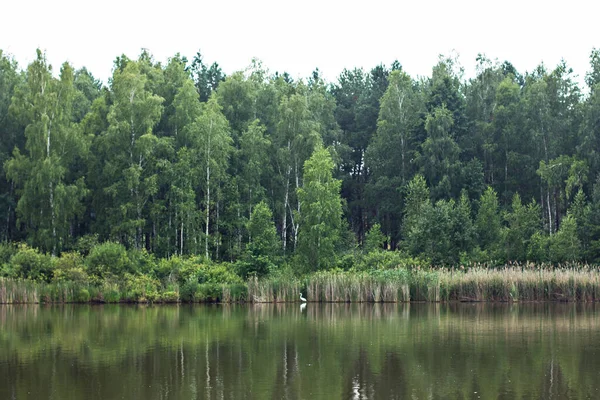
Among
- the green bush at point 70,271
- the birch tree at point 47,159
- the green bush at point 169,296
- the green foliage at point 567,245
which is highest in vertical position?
the birch tree at point 47,159

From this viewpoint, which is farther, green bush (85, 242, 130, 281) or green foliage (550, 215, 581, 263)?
green foliage (550, 215, 581, 263)

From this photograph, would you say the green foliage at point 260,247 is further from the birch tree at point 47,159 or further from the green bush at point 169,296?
the birch tree at point 47,159

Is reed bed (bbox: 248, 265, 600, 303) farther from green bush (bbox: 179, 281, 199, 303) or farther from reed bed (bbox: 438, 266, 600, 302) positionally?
green bush (bbox: 179, 281, 199, 303)

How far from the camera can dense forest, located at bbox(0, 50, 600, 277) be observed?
166ft

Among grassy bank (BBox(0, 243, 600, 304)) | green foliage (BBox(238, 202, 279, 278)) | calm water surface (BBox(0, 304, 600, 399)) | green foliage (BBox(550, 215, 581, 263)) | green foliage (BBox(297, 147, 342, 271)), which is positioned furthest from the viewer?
green foliage (BBox(297, 147, 342, 271))

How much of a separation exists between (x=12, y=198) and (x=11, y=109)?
21.1 feet

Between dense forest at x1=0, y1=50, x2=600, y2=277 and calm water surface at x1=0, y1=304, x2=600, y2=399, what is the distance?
47.9ft

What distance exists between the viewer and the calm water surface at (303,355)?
16375mm

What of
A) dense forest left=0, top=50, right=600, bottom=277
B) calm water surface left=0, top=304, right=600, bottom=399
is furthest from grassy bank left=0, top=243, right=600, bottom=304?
calm water surface left=0, top=304, right=600, bottom=399

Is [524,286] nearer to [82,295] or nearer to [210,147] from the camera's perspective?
[82,295]

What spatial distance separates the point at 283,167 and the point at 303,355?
3832 cm

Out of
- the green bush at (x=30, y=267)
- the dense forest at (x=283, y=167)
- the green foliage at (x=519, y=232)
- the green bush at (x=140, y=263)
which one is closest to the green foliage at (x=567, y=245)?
the dense forest at (x=283, y=167)

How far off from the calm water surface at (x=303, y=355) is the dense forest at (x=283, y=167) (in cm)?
1460

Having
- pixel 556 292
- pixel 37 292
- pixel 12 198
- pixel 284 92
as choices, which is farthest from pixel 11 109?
pixel 556 292
